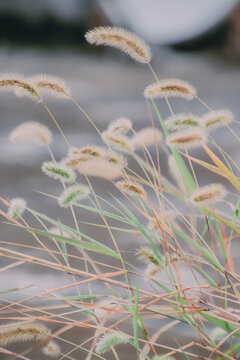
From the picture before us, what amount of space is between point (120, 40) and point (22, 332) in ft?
1.57

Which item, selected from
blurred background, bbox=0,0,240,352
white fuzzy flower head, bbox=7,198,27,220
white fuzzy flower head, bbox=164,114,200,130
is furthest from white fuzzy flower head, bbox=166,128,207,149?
blurred background, bbox=0,0,240,352

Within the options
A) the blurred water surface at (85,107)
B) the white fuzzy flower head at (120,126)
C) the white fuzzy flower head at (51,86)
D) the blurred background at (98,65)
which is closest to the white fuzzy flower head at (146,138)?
the white fuzzy flower head at (120,126)

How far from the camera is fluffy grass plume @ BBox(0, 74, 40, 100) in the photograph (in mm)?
781

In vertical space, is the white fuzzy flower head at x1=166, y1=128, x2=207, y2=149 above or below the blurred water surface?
below

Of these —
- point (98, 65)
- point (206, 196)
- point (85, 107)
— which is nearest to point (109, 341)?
point (206, 196)

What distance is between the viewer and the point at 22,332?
713 mm

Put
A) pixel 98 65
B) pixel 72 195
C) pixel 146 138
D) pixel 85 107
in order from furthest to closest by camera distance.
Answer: pixel 98 65 < pixel 85 107 < pixel 146 138 < pixel 72 195

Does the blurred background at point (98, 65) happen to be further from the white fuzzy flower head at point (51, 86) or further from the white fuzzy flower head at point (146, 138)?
the white fuzzy flower head at point (51, 86)

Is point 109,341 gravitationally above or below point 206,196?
below

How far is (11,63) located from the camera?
2699 mm

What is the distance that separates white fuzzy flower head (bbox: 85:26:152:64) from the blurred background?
3.02ft

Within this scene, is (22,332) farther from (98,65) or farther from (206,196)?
(98,65)

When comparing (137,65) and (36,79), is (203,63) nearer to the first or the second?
(137,65)

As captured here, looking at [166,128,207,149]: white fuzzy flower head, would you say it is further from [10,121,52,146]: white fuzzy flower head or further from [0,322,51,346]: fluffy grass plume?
[0,322,51,346]: fluffy grass plume
